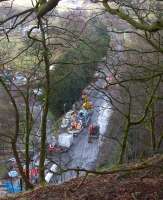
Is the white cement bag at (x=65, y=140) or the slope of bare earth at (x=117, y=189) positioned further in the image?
the white cement bag at (x=65, y=140)

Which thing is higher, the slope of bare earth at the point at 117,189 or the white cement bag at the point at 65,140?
the white cement bag at the point at 65,140

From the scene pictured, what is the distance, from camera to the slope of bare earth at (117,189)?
682cm

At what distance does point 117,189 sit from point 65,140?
21.1m

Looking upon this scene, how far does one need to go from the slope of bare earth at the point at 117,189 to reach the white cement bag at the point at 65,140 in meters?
18.7

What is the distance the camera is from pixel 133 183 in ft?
24.6

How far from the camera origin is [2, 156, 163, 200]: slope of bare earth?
6820 millimetres

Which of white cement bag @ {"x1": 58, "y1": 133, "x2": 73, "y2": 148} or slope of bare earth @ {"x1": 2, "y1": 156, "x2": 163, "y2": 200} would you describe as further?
white cement bag @ {"x1": 58, "y1": 133, "x2": 73, "y2": 148}

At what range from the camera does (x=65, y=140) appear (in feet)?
93.1

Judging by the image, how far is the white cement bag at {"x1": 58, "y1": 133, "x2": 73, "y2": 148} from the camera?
91.2 feet

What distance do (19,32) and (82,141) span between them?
16519mm

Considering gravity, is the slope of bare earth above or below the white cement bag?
below

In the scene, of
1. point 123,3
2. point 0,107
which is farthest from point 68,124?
point 123,3

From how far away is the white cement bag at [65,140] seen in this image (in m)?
27.8

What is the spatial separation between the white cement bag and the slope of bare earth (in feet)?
61.4
